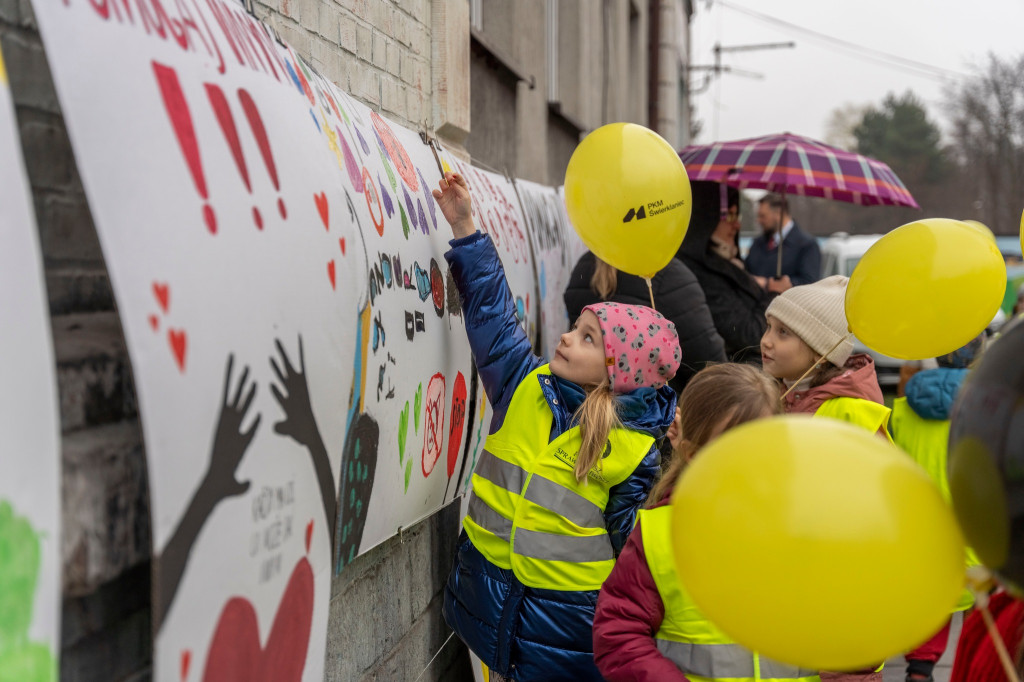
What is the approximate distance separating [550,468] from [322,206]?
110cm

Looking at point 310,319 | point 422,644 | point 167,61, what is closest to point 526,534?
point 422,644

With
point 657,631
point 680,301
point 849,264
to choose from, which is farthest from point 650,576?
point 849,264

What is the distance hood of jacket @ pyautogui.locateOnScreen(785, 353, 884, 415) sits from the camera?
9.77ft

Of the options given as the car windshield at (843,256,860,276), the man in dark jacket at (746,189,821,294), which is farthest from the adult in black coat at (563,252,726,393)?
the car windshield at (843,256,860,276)

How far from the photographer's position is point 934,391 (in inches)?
174

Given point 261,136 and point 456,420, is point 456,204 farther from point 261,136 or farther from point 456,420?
point 261,136

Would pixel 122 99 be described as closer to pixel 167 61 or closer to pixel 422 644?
pixel 167 61

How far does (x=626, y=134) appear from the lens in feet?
10.3

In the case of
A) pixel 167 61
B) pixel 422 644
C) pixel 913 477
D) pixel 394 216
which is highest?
pixel 167 61

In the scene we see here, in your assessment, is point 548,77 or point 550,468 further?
point 548,77

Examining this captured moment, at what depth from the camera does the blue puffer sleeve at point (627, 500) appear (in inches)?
102

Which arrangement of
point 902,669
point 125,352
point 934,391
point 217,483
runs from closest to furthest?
point 217,483, point 125,352, point 934,391, point 902,669

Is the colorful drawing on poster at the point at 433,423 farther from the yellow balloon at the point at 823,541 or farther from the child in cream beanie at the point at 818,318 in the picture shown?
the yellow balloon at the point at 823,541

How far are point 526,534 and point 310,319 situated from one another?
114 cm
